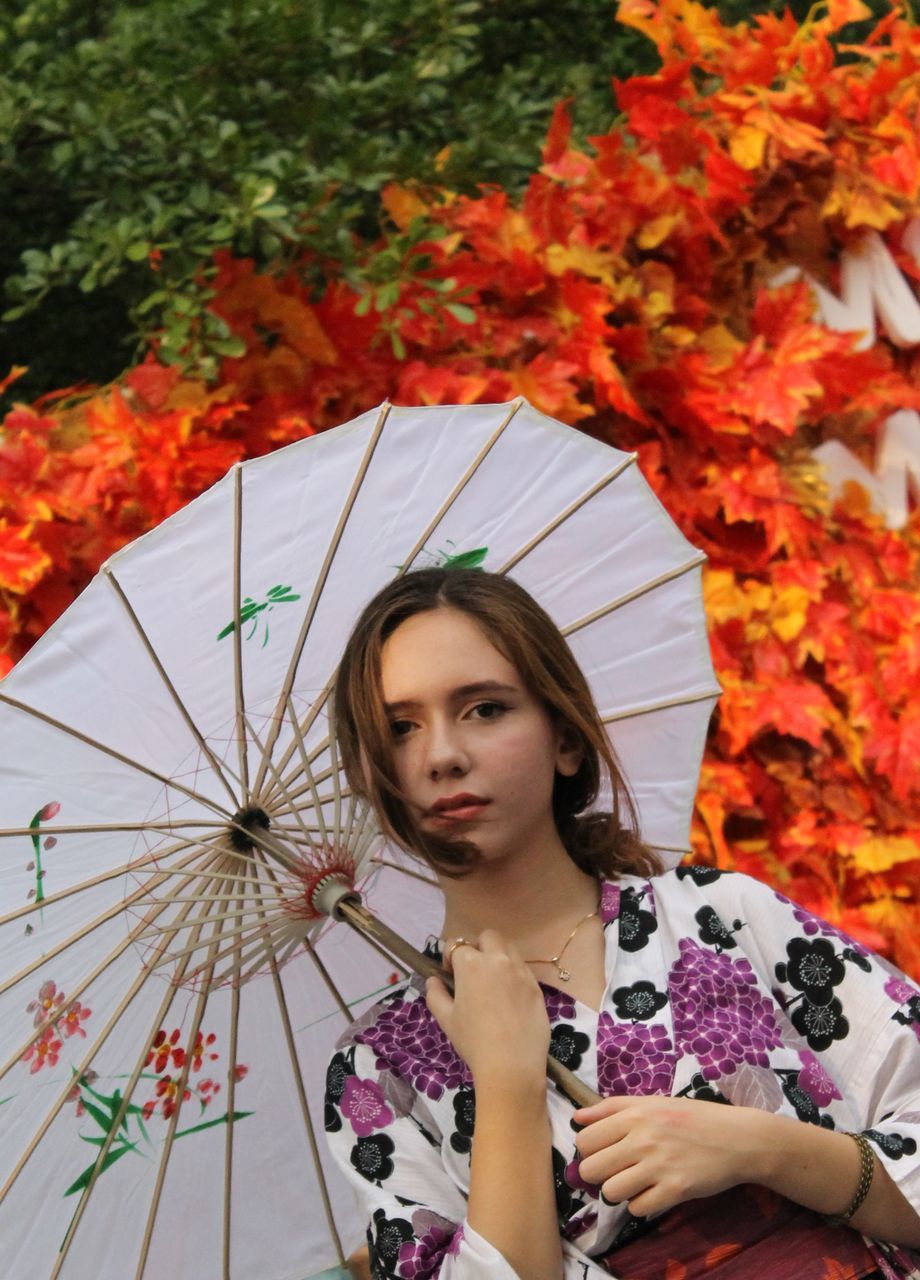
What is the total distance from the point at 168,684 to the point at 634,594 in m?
0.55

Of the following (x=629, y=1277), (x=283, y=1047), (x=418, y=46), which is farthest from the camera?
(x=418, y=46)

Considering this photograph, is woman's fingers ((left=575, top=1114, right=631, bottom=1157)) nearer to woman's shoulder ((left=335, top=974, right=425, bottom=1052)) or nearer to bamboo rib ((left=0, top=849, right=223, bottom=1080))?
woman's shoulder ((left=335, top=974, right=425, bottom=1052))

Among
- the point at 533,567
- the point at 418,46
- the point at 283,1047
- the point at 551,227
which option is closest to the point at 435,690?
the point at 533,567

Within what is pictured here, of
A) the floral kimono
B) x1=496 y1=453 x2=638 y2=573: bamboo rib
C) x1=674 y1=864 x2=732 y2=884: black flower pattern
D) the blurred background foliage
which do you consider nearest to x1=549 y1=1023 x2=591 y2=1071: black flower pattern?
the floral kimono

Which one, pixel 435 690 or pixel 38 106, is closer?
pixel 435 690

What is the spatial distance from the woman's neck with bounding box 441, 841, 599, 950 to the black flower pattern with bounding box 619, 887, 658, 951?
44 mm

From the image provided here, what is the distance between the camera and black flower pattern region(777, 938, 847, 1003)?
1.49m

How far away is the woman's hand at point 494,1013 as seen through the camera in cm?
134

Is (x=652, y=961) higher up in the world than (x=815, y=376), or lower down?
lower down

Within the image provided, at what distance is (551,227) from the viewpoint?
2.72 meters

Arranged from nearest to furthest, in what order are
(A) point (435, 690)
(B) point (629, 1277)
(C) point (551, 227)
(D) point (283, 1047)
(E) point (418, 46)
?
(B) point (629, 1277)
(A) point (435, 690)
(D) point (283, 1047)
(C) point (551, 227)
(E) point (418, 46)

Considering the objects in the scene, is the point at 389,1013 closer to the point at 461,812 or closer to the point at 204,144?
the point at 461,812

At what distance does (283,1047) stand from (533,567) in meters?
0.60

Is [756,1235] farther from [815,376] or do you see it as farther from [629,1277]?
[815,376]
